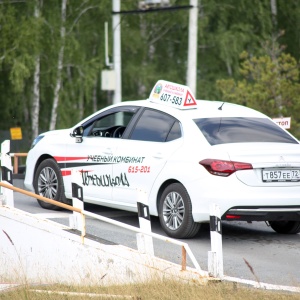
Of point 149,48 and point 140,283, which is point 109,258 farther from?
point 149,48

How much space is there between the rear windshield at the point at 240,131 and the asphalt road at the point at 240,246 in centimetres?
117

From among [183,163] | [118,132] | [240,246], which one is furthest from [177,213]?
[118,132]

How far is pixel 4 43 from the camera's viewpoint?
120ft

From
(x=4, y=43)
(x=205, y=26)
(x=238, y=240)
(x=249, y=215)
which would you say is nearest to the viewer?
(x=249, y=215)

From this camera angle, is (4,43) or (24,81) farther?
(24,81)

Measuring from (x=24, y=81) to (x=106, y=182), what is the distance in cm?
2721

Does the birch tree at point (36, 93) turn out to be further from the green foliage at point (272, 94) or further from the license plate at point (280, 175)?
the license plate at point (280, 175)

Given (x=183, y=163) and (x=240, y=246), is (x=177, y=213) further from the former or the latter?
(x=240, y=246)

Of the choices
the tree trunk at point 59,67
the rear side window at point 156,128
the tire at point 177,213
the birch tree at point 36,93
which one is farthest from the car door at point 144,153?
the tree trunk at point 59,67

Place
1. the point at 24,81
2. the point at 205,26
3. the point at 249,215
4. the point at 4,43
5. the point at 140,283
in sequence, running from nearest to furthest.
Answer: the point at 140,283 → the point at 249,215 → the point at 4,43 → the point at 24,81 → the point at 205,26

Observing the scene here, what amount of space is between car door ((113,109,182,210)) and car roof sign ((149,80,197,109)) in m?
0.20

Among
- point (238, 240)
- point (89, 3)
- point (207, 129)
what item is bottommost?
point (238, 240)

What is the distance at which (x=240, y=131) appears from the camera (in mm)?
11594

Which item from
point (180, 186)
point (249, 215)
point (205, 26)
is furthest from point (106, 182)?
point (205, 26)
